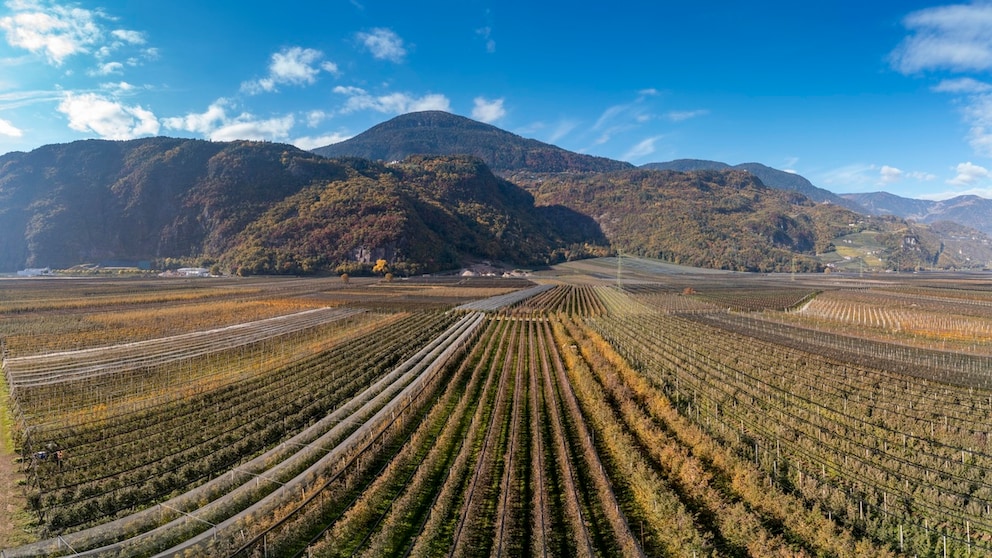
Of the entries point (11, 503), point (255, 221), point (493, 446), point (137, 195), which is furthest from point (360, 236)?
point (11, 503)

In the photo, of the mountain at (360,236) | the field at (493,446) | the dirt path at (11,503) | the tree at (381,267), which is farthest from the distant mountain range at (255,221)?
the dirt path at (11,503)

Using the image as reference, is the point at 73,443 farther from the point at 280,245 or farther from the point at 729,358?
the point at 280,245

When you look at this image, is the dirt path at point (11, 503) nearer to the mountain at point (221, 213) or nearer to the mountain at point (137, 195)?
the mountain at point (221, 213)

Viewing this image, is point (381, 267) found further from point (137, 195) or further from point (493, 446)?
point (493, 446)

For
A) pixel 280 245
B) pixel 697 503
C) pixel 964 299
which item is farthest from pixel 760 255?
pixel 697 503

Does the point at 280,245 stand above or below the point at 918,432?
above

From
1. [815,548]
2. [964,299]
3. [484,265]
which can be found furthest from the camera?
[484,265]
